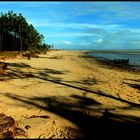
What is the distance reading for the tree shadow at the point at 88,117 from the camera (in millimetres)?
7781

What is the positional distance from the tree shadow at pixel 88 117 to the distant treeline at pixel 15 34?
51811mm

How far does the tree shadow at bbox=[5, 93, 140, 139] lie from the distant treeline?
5181 cm

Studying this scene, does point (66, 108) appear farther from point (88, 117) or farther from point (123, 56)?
point (123, 56)

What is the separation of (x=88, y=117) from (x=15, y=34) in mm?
59393

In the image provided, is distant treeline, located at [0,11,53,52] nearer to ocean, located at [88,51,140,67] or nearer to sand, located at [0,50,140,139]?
ocean, located at [88,51,140,67]

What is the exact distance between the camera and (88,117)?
909cm

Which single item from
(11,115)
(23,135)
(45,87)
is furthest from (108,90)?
(23,135)

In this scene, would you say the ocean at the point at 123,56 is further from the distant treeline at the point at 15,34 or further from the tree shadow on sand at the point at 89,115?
the tree shadow on sand at the point at 89,115

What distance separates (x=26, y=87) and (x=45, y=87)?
3.02 feet

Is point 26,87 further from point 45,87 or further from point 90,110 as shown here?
point 90,110

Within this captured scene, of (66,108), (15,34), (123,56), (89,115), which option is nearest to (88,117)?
(89,115)

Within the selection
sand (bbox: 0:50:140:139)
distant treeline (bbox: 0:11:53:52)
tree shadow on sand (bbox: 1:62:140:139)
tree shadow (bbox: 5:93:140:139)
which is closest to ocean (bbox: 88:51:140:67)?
distant treeline (bbox: 0:11:53:52)

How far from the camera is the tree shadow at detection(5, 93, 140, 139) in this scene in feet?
25.5

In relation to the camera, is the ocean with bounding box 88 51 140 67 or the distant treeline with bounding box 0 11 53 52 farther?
the distant treeline with bounding box 0 11 53 52
